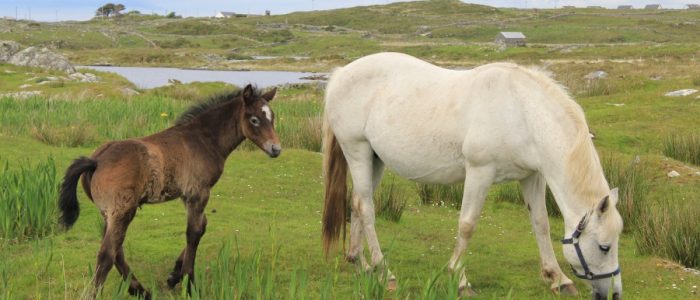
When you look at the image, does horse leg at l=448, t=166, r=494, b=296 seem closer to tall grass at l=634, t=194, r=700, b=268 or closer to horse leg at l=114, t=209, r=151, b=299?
tall grass at l=634, t=194, r=700, b=268

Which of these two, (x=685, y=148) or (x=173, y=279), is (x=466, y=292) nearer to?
(x=173, y=279)

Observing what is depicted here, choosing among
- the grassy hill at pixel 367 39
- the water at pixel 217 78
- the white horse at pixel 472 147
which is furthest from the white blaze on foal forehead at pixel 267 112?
the grassy hill at pixel 367 39

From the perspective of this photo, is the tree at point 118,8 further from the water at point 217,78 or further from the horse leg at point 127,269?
the horse leg at point 127,269

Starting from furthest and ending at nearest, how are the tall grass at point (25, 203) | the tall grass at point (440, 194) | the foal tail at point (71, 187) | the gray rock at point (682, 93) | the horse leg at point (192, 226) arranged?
1. the gray rock at point (682, 93)
2. the tall grass at point (440, 194)
3. the tall grass at point (25, 203)
4. the horse leg at point (192, 226)
5. the foal tail at point (71, 187)

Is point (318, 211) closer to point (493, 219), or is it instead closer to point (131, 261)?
point (493, 219)

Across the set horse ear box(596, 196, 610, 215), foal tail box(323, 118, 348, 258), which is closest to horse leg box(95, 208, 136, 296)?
foal tail box(323, 118, 348, 258)

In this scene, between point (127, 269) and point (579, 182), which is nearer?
point (579, 182)

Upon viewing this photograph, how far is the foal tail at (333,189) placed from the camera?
682cm

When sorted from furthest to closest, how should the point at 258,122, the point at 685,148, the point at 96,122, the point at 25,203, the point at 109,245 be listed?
the point at 96,122, the point at 685,148, the point at 25,203, the point at 258,122, the point at 109,245

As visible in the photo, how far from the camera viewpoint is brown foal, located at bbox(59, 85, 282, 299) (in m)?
5.04

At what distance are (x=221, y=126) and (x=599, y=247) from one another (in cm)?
307

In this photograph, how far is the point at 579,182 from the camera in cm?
526

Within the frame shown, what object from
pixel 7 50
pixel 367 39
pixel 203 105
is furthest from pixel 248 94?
pixel 367 39

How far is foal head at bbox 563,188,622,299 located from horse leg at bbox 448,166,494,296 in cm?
78
